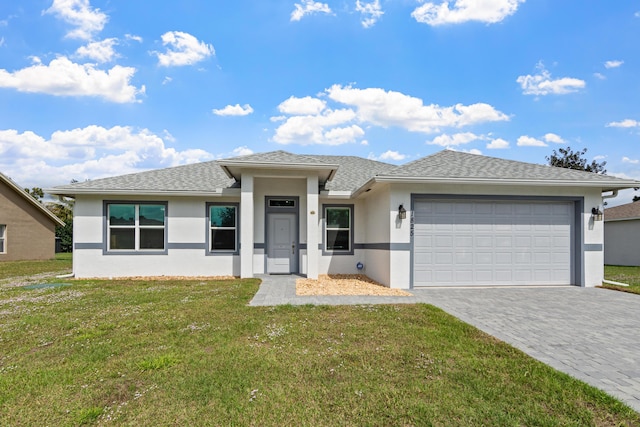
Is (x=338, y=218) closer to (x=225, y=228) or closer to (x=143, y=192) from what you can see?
(x=225, y=228)

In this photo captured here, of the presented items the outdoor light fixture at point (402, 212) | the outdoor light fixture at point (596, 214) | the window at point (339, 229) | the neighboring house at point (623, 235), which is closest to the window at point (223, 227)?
the window at point (339, 229)

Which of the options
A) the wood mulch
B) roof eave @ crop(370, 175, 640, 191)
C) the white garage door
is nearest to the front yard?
the wood mulch

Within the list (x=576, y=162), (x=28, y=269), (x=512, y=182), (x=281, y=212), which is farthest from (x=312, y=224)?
(x=576, y=162)

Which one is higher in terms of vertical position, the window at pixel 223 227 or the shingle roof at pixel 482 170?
the shingle roof at pixel 482 170

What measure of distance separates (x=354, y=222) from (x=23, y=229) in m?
21.2

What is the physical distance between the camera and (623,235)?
62.1 ft

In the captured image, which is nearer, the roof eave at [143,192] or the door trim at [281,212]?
the roof eave at [143,192]

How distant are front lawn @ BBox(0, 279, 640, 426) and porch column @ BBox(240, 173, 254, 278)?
4392mm

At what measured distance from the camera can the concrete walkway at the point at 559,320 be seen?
372cm

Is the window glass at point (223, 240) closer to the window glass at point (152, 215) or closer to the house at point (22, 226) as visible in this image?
the window glass at point (152, 215)

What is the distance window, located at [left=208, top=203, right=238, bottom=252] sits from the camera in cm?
1152

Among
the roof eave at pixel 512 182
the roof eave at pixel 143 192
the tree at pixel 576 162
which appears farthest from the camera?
the tree at pixel 576 162

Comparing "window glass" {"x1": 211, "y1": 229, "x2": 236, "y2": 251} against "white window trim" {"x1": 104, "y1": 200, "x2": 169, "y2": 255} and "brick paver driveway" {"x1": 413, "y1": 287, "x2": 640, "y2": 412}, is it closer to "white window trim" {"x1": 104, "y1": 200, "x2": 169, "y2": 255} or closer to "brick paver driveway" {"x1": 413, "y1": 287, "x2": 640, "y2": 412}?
"white window trim" {"x1": 104, "y1": 200, "x2": 169, "y2": 255}

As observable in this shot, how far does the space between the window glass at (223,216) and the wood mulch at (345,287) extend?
11.0 feet
